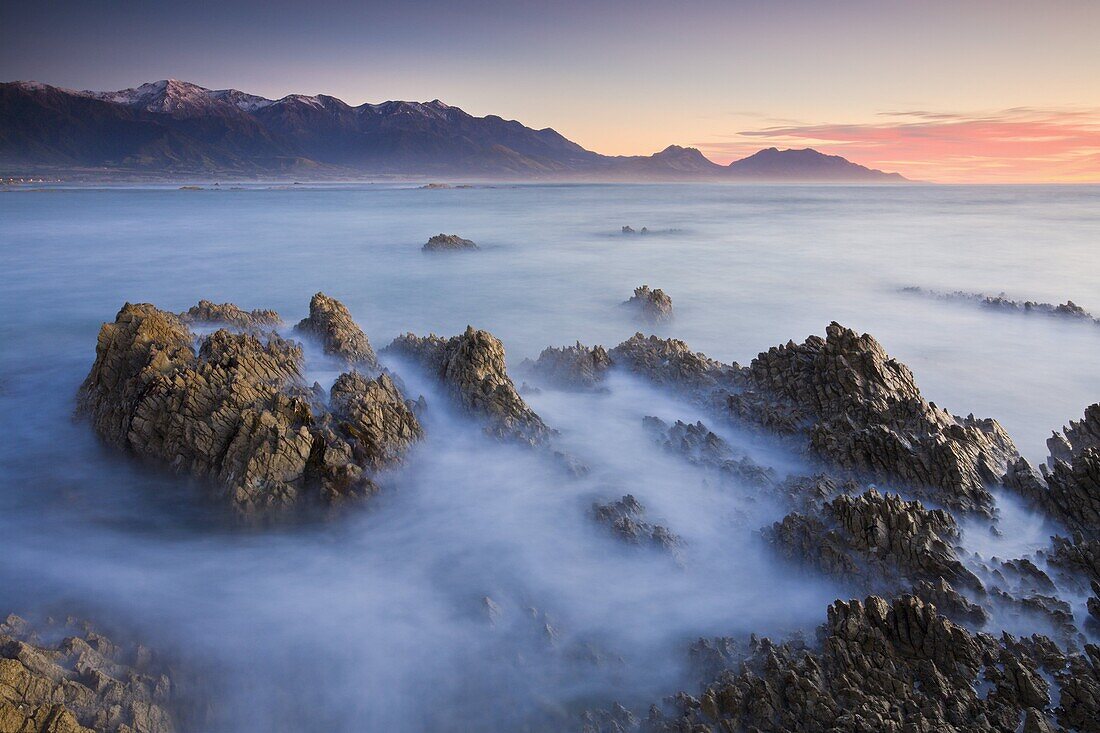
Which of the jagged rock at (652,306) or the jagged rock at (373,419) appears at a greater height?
the jagged rock at (652,306)

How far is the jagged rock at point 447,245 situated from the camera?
29.9m

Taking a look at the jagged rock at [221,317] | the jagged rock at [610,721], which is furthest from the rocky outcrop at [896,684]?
the jagged rock at [221,317]

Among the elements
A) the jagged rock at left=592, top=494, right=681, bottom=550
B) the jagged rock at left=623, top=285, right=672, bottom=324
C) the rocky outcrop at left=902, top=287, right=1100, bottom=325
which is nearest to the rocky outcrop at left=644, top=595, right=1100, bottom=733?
the jagged rock at left=592, top=494, right=681, bottom=550

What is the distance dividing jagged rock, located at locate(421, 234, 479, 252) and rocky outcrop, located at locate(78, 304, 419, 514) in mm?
20778

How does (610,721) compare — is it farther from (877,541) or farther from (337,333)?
(337,333)

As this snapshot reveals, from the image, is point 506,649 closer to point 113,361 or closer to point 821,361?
point 821,361

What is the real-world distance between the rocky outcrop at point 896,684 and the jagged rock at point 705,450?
2.84 m

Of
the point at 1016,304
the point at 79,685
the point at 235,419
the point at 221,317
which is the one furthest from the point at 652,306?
the point at 79,685

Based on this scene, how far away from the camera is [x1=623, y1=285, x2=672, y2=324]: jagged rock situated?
1641 cm

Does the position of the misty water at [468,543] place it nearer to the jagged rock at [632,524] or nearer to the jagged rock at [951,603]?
the jagged rock at [632,524]

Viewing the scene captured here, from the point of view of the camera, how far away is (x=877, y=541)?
229 inches

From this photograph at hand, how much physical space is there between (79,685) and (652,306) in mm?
14472

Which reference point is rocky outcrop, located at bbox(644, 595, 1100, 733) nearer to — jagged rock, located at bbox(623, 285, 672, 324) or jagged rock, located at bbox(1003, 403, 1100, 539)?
jagged rock, located at bbox(1003, 403, 1100, 539)

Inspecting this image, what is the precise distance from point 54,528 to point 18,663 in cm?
381
